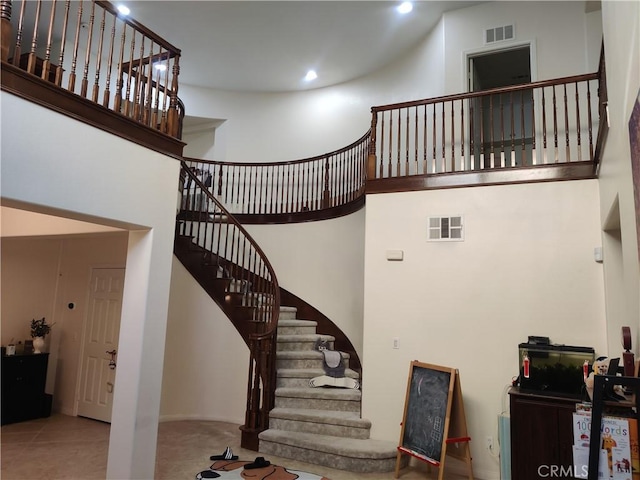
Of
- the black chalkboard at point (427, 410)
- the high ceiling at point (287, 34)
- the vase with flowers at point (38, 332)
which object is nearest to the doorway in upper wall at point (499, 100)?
the high ceiling at point (287, 34)

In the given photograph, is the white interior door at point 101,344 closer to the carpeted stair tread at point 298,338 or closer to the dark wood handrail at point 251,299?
the dark wood handrail at point 251,299

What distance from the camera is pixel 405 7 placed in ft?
18.5

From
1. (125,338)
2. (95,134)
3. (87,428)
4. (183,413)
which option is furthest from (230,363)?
(95,134)

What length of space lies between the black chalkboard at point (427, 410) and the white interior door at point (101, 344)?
3759 mm

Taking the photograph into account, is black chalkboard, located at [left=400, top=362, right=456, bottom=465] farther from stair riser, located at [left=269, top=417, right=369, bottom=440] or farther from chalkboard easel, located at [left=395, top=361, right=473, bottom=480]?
stair riser, located at [left=269, top=417, right=369, bottom=440]

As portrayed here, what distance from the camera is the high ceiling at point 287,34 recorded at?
5.75m

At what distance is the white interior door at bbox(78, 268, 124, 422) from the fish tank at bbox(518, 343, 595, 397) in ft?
15.8

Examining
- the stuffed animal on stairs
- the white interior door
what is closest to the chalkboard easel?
the stuffed animal on stairs

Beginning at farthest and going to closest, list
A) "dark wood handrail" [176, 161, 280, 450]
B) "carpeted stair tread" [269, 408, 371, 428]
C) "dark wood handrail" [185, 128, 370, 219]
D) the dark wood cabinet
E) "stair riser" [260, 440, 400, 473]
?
"dark wood handrail" [185, 128, 370, 219] → "dark wood handrail" [176, 161, 280, 450] → "carpeted stair tread" [269, 408, 371, 428] → "stair riser" [260, 440, 400, 473] → the dark wood cabinet

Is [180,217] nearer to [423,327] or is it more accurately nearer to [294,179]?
[294,179]

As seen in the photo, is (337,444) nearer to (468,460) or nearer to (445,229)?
(468,460)

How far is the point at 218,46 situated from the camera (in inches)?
263

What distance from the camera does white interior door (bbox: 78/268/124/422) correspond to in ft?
18.1

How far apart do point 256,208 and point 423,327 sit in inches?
162
